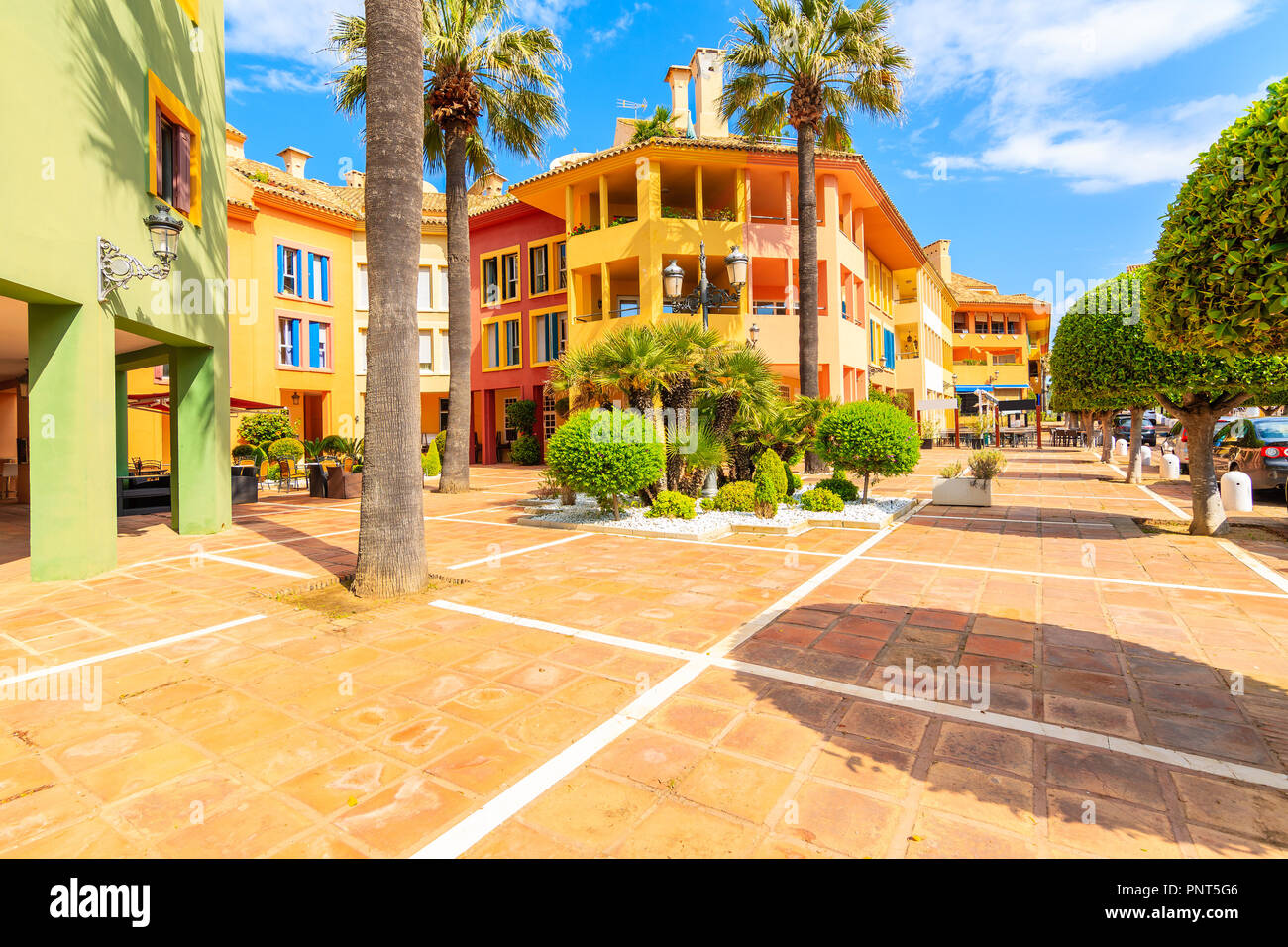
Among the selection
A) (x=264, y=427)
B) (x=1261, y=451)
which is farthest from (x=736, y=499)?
(x=264, y=427)

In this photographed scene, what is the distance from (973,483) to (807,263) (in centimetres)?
732

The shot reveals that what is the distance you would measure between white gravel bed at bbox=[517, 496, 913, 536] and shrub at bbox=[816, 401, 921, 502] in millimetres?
854

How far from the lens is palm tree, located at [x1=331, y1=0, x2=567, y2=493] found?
50.2 ft

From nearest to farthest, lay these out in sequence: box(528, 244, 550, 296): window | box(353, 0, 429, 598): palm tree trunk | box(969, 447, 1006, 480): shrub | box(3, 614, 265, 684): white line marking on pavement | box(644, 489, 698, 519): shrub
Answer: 1. box(3, 614, 265, 684): white line marking on pavement
2. box(353, 0, 429, 598): palm tree trunk
3. box(644, 489, 698, 519): shrub
4. box(969, 447, 1006, 480): shrub
5. box(528, 244, 550, 296): window

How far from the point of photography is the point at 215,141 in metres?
10.5

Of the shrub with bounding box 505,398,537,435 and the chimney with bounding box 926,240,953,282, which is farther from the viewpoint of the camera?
the chimney with bounding box 926,240,953,282

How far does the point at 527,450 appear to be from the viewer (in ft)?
90.1

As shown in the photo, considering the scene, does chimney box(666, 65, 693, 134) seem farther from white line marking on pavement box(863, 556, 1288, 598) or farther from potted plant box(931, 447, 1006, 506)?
white line marking on pavement box(863, 556, 1288, 598)

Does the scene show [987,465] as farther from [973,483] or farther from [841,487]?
[841,487]

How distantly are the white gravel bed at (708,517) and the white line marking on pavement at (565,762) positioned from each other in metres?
4.78

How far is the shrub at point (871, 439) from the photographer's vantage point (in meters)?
10.9

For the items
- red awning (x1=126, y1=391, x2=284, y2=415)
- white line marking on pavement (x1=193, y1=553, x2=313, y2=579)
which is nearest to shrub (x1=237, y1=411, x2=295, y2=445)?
red awning (x1=126, y1=391, x2=284, y2=415)

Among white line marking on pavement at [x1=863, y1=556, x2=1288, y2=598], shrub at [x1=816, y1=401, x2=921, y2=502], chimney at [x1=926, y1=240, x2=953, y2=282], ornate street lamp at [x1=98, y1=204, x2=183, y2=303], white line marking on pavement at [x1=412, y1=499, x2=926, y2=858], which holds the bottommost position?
white line marking on pavement at [x1=412, y1=499, x2=926, y2=858]

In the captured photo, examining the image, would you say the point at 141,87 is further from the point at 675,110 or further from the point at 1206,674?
the point at 675,110
